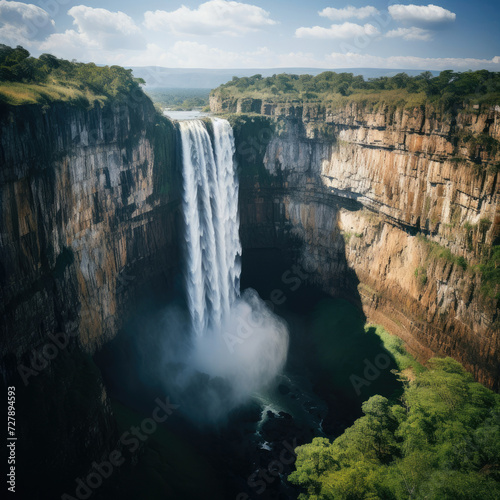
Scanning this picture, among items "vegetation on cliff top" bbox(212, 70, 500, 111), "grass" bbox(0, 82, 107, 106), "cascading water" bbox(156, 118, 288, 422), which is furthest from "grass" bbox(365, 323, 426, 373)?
"grass" bbox(0, 82, 107, 106)

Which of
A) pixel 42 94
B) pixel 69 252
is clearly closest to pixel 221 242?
pixel 69 252

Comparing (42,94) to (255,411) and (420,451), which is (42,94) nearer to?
(255,411)

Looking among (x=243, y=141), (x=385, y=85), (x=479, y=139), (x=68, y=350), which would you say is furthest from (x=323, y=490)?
(x=385, y=85)

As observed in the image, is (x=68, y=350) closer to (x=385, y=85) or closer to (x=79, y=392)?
(x=79, y=392)

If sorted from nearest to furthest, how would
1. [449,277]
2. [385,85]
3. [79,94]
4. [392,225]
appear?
[79,94], [449,277], [392,225], [385,85]

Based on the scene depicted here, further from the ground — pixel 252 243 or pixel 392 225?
pixel 392 225

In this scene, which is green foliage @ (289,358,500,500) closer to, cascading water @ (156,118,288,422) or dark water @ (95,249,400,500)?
dark water @ (95,249,400,500)

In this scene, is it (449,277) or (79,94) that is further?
(449,277)
